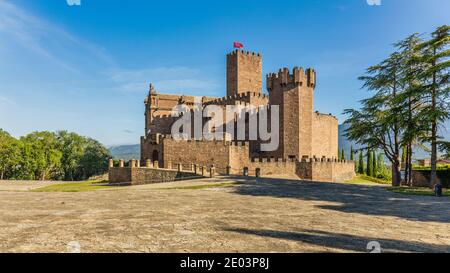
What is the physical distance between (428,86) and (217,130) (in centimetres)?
2798

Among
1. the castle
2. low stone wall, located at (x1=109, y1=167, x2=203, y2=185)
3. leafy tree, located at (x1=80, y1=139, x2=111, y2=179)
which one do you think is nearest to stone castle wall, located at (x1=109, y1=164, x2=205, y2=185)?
low stone wall, located at (x1=109, y1=167, x2=203, y2=185)

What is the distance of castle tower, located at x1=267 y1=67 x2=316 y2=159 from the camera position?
40.6 meters

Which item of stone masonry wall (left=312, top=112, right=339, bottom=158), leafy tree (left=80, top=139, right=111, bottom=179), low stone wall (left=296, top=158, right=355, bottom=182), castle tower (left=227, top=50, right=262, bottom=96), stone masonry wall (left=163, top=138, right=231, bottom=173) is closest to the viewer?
stone masonry wall (left=163, top=138, right=231, bottom=173)

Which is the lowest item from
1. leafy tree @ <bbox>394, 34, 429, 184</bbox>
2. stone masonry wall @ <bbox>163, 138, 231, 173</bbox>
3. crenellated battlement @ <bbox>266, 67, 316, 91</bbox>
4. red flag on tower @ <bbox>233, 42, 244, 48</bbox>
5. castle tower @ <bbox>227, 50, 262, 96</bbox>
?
stone masonry wall @ <bbox>163, 138, 231, 173</bbox>

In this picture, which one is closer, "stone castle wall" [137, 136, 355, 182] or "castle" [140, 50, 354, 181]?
"stone castle wall" [137, 136, 355, 182]

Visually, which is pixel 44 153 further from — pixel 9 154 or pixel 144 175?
pixel 144 175

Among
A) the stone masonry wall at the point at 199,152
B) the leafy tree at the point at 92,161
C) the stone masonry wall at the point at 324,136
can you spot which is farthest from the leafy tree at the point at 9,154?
the stone masonry wall at the point at 324,136

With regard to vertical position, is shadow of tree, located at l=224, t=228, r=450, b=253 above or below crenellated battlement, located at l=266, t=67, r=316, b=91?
below

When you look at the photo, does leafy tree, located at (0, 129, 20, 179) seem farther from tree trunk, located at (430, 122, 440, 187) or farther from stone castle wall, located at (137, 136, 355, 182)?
tree trunk, located at (430, 122, 440, 187)

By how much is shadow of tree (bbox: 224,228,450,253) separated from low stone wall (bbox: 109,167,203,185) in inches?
774

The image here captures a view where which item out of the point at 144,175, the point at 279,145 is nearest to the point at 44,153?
the point at 144,175

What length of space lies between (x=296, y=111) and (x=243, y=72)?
18.3 metres

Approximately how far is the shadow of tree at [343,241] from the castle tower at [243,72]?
161 feet
